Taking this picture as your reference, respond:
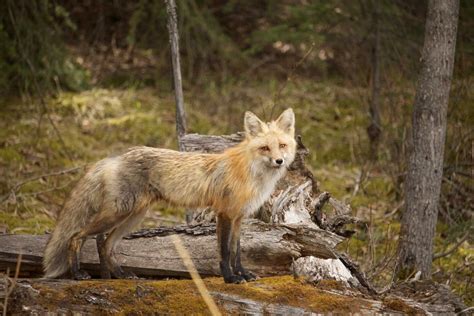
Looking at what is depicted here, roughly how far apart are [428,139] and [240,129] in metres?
4.71

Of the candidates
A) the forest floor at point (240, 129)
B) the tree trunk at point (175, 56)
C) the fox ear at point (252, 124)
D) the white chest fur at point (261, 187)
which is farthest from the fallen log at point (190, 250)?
the tree trunk at point (175, 56)

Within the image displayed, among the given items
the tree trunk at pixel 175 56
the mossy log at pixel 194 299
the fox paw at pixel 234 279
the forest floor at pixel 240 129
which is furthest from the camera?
the forest floor at pixel 240 129

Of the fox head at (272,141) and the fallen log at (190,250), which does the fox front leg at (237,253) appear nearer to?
the fallen log at (190,250)

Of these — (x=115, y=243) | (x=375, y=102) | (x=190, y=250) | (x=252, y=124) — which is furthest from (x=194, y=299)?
(x=375, y=102)

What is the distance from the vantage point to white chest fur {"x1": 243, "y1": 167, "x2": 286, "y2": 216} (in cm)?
639

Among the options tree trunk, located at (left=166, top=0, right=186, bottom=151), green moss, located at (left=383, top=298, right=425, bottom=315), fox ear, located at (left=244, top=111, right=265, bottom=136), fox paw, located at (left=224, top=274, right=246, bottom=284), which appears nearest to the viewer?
green moss, located at (left=383, top=298, right=425, bottom=315)

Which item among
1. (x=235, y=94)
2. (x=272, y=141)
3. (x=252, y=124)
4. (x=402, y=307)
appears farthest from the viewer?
(x=235, y=94)

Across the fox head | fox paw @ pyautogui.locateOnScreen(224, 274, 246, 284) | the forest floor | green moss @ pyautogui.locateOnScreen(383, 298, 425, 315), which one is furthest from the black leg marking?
the forest floor

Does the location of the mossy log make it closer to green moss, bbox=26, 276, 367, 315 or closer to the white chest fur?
green moss, bbox=26, 276, 367, 315

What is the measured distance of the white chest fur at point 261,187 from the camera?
21.0 feet

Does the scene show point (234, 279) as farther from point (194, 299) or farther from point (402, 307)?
point (402, 307)

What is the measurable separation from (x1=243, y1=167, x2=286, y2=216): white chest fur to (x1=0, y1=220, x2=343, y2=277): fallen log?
0.30m

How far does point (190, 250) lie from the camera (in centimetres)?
660

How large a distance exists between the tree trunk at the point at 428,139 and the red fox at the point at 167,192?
2040 millimetres
